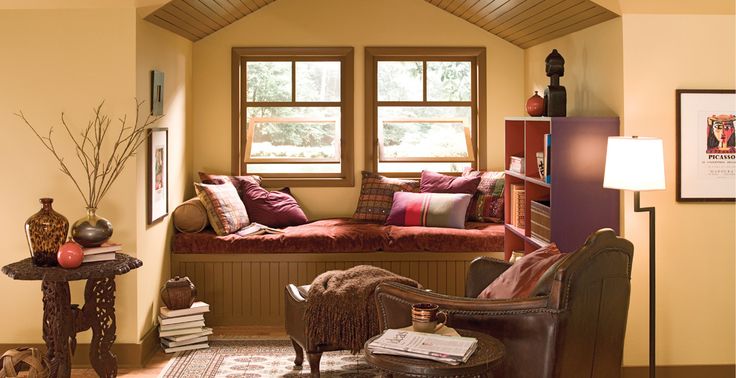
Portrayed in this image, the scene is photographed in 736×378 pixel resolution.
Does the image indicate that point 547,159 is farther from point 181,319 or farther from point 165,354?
point 165,354

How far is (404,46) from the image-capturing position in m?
7.42

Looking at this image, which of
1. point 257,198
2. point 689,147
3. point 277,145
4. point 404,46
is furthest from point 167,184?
point 689,147

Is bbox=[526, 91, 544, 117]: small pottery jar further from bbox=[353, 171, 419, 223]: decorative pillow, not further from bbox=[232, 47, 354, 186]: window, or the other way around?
bbox=[232, 47, 354, 186]: window

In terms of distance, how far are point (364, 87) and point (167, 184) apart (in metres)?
1.93

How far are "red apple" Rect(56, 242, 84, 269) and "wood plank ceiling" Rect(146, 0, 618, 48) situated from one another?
1685 millimetres

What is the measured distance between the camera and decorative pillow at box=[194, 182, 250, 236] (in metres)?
6.55

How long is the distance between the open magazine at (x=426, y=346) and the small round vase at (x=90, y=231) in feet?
6.91

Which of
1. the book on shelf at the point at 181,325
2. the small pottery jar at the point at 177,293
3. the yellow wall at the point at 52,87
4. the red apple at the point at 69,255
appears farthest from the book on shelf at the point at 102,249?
the book on shelf at the point at 181,325

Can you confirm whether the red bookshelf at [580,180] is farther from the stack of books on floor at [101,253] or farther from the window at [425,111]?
the window at [425,111]

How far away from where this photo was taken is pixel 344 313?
16.0 feet

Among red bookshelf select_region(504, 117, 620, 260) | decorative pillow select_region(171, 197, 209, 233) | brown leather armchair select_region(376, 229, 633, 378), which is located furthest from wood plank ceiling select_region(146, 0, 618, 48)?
brown leather armchair select_region(376, 229, 633, 378)

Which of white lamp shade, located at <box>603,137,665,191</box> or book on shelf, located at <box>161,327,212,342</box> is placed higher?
white lamp shade, located at <box>603,137,665,191</box>

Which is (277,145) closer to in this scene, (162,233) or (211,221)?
(211,221)

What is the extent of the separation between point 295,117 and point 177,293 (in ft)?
7.11
